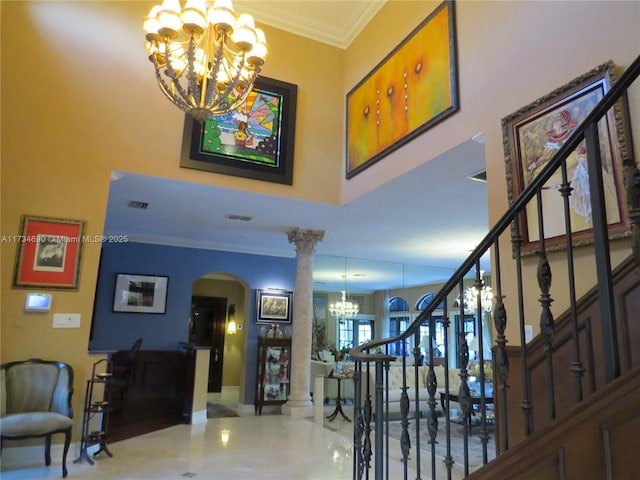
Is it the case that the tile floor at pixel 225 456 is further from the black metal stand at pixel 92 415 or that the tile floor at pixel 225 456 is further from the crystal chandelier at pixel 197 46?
the crystal chandelier at pixel 197 46

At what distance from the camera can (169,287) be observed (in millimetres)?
7969

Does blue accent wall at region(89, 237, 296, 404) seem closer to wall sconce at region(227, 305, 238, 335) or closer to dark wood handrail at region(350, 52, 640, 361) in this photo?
wall sconce at region(227, 305, 238, 335)

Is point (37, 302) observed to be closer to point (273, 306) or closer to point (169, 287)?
point (169, 287)

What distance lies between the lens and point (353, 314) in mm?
11336

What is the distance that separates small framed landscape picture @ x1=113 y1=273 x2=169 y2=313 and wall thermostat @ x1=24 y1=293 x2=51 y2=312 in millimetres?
3244

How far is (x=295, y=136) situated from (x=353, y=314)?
647 centimetres

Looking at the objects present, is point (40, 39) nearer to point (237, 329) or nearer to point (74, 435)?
point (74, 435)

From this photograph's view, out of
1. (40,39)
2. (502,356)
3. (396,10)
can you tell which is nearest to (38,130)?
(40,39)

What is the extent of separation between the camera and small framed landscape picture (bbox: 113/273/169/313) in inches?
301

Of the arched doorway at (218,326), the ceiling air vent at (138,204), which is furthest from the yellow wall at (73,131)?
the arched doorway at (218,326)

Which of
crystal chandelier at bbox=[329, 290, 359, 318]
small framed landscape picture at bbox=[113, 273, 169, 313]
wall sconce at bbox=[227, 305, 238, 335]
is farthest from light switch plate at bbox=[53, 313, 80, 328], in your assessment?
wall sconce at bbox=[227, 305, 238, 335]

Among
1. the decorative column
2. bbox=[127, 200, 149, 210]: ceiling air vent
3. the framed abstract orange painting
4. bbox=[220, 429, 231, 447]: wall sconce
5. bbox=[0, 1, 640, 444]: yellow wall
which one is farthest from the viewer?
the decorative column

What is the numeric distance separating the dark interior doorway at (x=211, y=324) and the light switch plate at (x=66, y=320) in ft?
21.0

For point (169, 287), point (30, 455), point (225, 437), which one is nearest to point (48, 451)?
point (30, 455)
